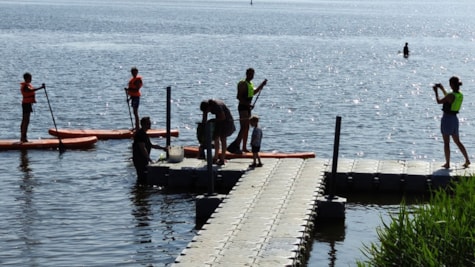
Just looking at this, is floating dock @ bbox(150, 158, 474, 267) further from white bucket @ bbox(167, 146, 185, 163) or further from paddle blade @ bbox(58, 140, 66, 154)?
paddle blade @ bbox(58, 140, 66, 154)

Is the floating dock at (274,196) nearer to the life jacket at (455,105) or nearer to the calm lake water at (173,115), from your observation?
the calm lake water at (173,115)

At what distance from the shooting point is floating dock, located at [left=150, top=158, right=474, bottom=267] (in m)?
16.7

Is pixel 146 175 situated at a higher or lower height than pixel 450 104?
lower

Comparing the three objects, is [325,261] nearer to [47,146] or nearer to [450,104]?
[450,104]

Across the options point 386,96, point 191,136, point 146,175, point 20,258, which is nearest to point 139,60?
point 386,96

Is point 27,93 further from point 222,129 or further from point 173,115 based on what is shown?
point 173,115

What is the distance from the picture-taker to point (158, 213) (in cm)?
2225

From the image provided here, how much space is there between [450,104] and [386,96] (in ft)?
108

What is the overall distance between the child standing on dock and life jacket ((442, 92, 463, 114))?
4145 millimetres

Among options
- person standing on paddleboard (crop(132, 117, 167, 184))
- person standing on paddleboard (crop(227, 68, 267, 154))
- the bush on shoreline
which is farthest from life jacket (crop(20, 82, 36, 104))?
the bush on shoreline

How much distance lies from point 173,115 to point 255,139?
2010cm

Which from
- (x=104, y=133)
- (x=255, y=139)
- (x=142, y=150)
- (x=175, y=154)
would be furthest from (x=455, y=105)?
(x=104, y=133)

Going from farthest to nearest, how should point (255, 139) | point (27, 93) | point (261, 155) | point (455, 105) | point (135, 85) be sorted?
point (135, 85) < point (27, 93) < point (261, 155) < point (255, 139) < point (455, 105)

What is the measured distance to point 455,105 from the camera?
74.5 ft
